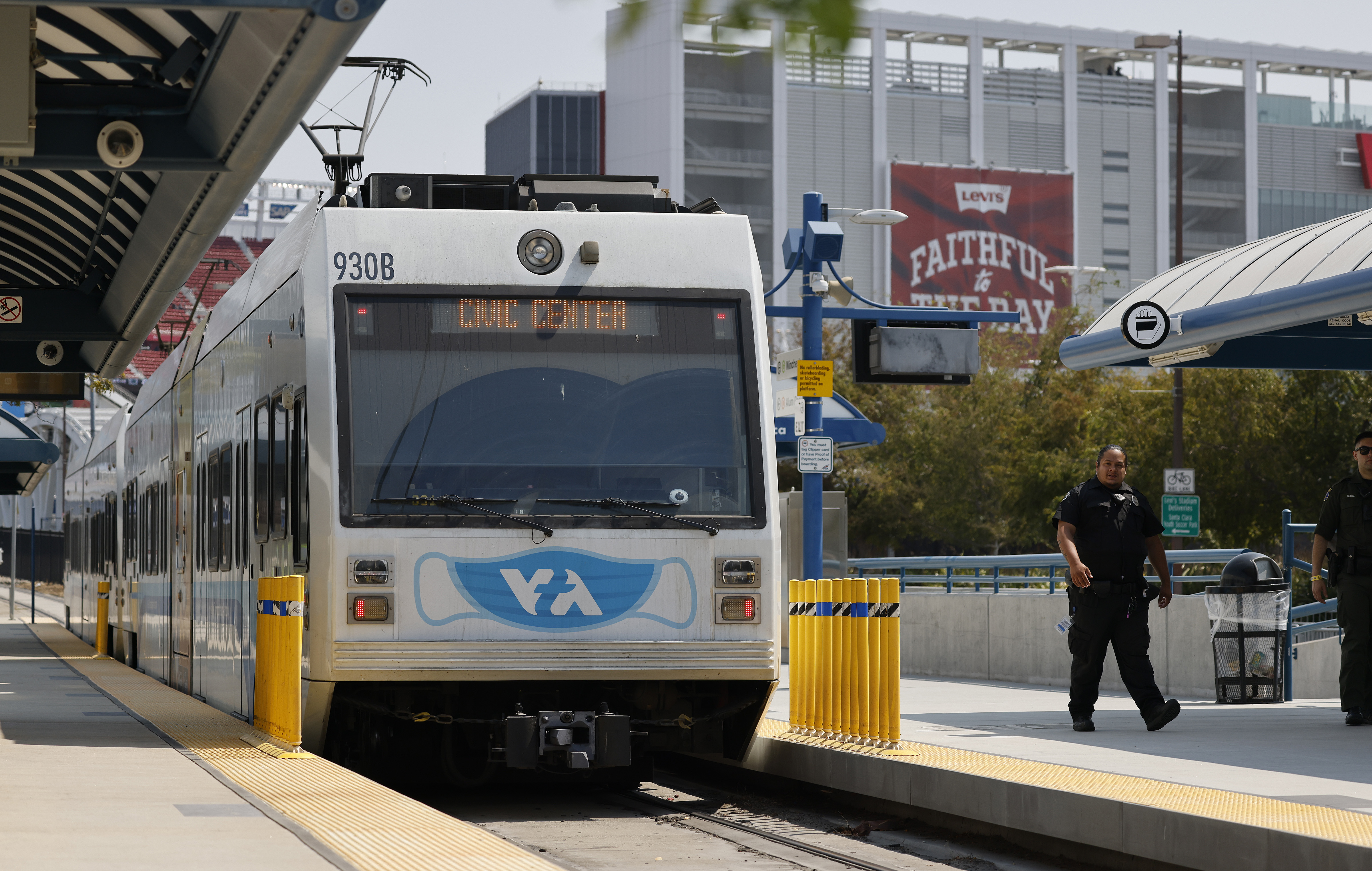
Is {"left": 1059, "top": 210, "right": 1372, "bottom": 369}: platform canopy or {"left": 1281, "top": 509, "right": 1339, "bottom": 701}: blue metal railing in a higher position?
{"left": 1059, "top": 210, "right": 1372, "bottom": 369}: platform canopy

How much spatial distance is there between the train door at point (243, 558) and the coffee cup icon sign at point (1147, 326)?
622 cm

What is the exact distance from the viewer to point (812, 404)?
18141 mm

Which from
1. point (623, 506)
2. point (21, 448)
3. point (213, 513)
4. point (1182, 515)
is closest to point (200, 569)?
point (213, 513)

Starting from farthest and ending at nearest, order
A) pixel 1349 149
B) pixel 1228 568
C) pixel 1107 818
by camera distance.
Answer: pixel 1349 149 < pixel 1228 568 < pixel 1107 818

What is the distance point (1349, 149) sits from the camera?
104 metres

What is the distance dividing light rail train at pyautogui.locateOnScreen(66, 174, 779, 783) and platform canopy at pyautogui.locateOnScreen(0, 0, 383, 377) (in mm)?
825

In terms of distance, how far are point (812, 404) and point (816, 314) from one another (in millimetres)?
930

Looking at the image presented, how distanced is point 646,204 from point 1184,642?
7.93 metres

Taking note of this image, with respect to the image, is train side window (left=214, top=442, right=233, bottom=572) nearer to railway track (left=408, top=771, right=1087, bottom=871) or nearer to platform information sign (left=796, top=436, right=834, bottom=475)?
railway track (left=408, top=771, right=1087, bottom=871)

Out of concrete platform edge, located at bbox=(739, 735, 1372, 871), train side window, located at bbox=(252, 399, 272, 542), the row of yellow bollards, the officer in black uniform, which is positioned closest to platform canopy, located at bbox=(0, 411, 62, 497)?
train side window, located at bbox=(252, 399, 272, 542)

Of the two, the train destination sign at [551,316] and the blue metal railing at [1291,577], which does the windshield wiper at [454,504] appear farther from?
the blue metal railing at [1291,577]

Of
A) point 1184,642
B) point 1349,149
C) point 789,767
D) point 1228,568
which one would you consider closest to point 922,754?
point 789,767

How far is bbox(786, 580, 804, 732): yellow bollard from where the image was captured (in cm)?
1088

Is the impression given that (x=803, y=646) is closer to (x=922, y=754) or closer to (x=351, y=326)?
(x=922, y=754)
